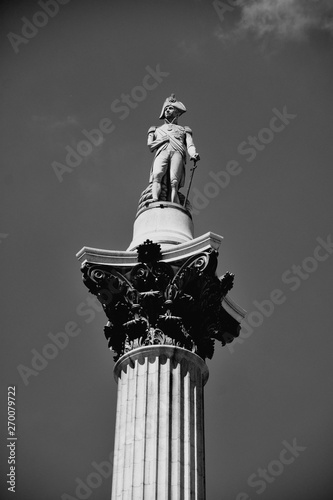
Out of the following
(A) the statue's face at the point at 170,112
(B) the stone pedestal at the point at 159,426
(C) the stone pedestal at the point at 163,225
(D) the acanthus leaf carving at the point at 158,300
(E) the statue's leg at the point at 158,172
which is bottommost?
(B) the stone pedestal at the point at 159,426

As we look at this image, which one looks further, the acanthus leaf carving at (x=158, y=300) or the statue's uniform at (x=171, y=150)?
the statue's uniform at (x=171, y=150)

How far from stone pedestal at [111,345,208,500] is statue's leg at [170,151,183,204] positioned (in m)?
5.53

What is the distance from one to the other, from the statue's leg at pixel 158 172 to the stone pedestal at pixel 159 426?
5.51 metres

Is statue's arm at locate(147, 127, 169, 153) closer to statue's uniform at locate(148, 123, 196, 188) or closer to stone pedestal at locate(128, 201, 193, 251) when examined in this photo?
statue's uniform at locate(148, 123, 196, 188)

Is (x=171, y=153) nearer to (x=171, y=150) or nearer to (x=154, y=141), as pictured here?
(x=171, y=150)

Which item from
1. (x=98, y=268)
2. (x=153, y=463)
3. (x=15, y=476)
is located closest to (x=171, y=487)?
(x=153, y=463)

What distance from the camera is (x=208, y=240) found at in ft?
82.6

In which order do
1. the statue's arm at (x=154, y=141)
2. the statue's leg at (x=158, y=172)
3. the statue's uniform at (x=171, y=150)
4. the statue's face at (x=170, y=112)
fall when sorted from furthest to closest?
the statue's face at (x=170, y=112), the statue's arm at (x=154, y=141), the statue's uniform at (x=171, y=150), the statue's leg at (x=158, y=172)

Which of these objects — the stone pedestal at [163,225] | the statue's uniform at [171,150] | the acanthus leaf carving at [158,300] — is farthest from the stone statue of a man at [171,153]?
the acanthus leaf carving at [158,300]

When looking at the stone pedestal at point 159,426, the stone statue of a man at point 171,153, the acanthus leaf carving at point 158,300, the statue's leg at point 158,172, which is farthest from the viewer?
the stone statue of a man at point 171,153

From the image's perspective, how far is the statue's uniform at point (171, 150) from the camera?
94.9ft

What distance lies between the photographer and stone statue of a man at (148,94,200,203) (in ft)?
94.4

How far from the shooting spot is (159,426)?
23.0 metres

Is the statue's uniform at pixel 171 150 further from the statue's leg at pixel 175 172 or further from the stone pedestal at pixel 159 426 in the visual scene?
the stone pedestal at pixel 159 426
